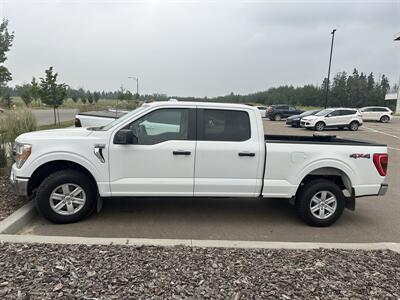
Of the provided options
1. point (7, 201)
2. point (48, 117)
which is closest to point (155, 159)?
point (7, 201)

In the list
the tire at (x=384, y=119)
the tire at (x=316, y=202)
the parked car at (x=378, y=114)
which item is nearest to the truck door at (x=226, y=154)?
the tire at (x=316, y=202)

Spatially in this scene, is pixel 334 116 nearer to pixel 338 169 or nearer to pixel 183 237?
pixel 338 169

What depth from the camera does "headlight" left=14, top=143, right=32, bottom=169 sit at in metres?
4.13

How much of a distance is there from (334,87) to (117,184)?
92738 mm

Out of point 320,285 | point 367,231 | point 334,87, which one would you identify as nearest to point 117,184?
point 320,285

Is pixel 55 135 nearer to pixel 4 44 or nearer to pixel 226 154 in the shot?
pixel 226 154

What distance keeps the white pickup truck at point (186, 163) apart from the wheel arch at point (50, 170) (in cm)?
1

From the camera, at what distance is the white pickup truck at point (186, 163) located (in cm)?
418

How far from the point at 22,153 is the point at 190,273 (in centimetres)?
288

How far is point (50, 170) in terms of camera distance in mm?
4418

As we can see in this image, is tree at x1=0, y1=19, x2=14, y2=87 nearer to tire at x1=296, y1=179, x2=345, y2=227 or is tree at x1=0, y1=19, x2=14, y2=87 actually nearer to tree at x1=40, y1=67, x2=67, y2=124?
tree at x1=40, y1=67, x2=67, y2=124

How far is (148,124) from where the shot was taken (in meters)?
4.37

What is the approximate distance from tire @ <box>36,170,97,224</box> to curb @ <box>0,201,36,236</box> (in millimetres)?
263

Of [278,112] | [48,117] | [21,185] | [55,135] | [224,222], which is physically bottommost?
[48,117]
